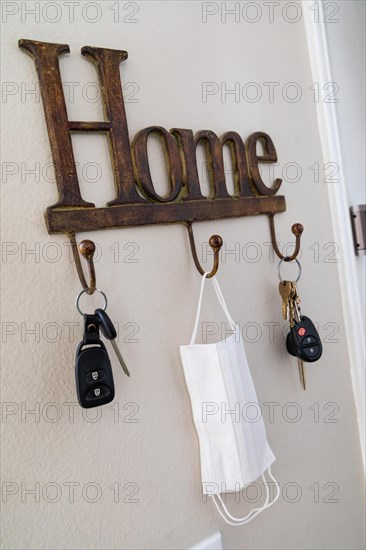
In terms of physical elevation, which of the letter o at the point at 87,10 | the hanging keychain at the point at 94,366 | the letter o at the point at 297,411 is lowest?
the letter o at the point at 297,411

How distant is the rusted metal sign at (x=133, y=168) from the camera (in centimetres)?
59

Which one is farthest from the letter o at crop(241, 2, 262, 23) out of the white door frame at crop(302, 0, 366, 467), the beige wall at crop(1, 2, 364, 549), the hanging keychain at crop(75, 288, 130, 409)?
the hanging keychain at crop(75, 288, 130, 409)

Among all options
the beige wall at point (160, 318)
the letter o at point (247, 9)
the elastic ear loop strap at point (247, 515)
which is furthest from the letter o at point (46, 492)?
the letter o at point (247, 9)

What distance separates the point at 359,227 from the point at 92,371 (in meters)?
0.64

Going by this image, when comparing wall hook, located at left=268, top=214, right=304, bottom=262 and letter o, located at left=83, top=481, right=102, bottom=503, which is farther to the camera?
wall hook, located at left=268, top=214, right=304, bottom=262

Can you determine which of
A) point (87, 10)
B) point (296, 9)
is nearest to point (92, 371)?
point (87, 10)

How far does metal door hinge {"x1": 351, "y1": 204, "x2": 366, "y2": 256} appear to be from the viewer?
0.90 metres

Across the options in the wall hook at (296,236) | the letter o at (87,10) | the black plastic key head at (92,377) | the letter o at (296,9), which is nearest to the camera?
the black plastic key head at (92,377)

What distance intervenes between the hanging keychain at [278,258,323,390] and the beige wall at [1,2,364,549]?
0.04 metres

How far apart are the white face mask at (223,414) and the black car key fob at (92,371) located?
144mm

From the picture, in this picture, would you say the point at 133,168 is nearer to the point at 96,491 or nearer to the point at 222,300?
the point at 222,300

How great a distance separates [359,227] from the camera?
2.96ft

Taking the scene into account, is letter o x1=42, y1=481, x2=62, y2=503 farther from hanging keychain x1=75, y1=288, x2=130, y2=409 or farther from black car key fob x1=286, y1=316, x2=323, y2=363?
black car key fob x1=286, y1=316, x2=323, y2=363

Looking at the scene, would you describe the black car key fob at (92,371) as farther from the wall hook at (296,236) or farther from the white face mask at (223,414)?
the wall hook at (296,236)
